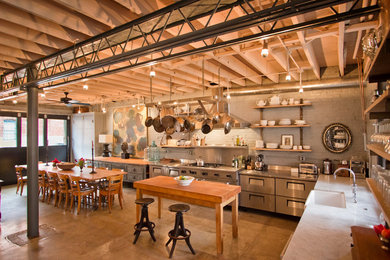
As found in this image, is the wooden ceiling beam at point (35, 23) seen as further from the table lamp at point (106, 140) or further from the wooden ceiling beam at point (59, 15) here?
the table lamp at point (106, 140)

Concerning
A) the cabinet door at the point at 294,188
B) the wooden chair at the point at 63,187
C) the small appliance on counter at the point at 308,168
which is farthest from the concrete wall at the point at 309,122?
→ the wooden chair at the point at 63,187

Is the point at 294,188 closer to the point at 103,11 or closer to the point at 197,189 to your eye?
the point at 197,189

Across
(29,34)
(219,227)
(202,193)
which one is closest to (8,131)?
(29,34)

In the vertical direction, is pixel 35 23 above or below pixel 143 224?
above

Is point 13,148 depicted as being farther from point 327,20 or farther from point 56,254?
point 327,20

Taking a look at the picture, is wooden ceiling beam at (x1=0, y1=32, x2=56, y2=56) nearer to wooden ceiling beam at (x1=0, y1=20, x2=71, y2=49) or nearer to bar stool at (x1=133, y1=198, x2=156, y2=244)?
wooden ceiling beam at (x1=0, y1=20, x2=71, y2=49)

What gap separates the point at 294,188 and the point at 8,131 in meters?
9.82

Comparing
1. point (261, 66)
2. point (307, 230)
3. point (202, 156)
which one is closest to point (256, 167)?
point (202, 156)

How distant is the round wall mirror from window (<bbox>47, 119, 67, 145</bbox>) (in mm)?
10098

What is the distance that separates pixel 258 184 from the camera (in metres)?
5.03

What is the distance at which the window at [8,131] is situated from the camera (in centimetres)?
829

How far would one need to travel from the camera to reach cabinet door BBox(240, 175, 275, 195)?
4883mm

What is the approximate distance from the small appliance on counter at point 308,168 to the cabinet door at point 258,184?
2.19 ft

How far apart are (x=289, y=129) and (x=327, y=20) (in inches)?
146
